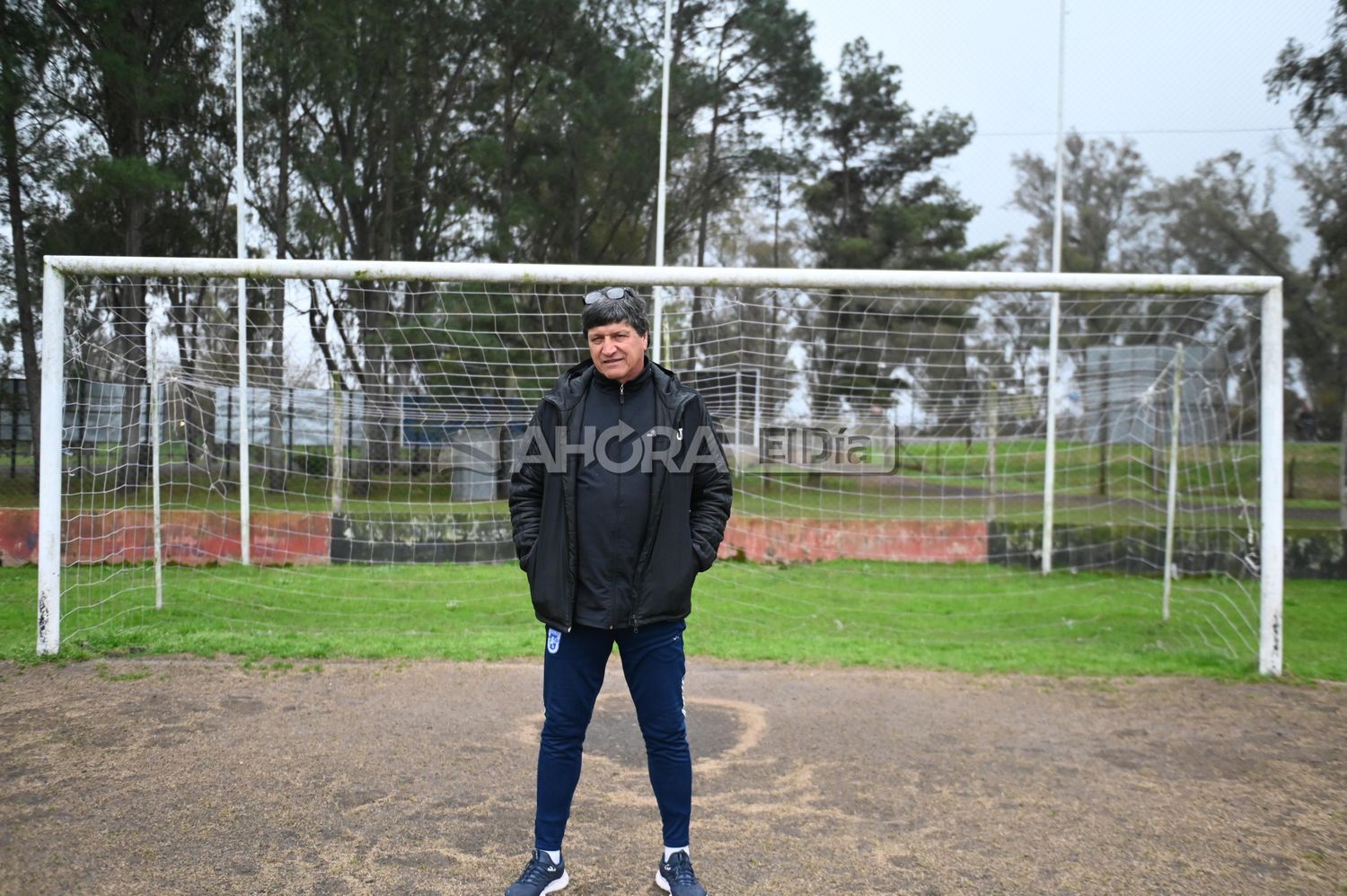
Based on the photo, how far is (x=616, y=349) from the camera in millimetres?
2701

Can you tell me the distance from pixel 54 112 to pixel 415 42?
204 inches

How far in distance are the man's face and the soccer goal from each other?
9.23ft

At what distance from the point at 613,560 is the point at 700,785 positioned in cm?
156

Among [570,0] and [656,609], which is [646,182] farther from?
[656,609]

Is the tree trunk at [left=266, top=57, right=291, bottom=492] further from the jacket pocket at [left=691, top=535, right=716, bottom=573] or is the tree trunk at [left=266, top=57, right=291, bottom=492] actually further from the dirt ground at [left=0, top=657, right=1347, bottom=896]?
the jacket pocket at [left=691, top=535, right=716, bottom=573]

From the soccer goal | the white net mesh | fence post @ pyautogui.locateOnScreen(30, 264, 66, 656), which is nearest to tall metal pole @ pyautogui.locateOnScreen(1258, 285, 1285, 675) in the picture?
the soccer goal

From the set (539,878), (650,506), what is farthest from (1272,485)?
(539,878)

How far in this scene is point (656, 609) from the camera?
8.64ft

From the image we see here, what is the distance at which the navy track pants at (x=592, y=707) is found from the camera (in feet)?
8.82

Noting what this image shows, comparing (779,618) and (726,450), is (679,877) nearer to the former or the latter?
(779,618)

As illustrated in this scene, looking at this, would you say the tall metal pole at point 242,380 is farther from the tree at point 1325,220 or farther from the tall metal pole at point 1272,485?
the tree at point 1325,220

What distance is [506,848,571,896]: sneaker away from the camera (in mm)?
2646

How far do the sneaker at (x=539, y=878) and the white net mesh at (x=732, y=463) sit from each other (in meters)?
3.88

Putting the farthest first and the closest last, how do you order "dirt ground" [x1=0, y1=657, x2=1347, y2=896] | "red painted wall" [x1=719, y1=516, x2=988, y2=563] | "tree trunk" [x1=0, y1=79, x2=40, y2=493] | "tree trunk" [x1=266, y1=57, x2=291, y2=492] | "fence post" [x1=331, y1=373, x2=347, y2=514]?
"tree trunk" [x1=0, y1=79, x2=40, y2=493]
"red painted wall" [x1=719, y1=516, x2=988, y2=563]
"tree trunk" [x1=266, y1=57, x2=291, y2=492]
"fence post" [x1=331, y1=373, x2=347, y2=514]
"dirt ground" [x1=0, y1=657, x2=1347, y2=896]
